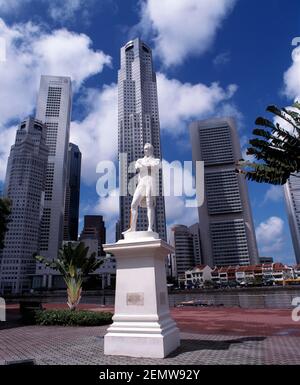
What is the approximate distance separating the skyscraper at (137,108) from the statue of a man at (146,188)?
101880 millimetres

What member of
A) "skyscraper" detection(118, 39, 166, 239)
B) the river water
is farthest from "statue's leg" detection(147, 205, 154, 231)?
"skyscraper" detection(118, 39, 166, 239)

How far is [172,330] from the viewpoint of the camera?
→ 7688mm

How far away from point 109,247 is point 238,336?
5.96m

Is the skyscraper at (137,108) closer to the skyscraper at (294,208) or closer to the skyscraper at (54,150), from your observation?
the skyscraper at (54,150)

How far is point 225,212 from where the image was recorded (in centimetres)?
13288

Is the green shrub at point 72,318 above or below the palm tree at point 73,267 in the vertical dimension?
below

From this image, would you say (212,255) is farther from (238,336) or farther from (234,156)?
(238,336)

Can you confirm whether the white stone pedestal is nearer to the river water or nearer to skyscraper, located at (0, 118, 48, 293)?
the river water

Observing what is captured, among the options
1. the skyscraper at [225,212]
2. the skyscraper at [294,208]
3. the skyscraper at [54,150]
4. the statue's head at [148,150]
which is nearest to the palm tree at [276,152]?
the statue's head at [148,150]

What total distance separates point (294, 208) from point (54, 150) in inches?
4632

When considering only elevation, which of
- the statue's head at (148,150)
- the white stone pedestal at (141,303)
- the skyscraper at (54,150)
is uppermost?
the skyscraper at (54,150)

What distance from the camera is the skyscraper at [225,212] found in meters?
131

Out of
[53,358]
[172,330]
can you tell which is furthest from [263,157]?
[53,358]

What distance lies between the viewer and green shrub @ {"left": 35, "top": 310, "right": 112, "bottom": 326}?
14.6 m
